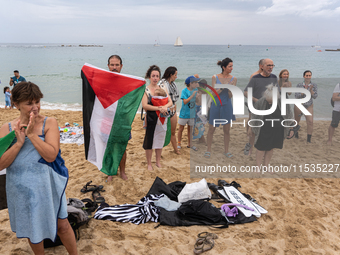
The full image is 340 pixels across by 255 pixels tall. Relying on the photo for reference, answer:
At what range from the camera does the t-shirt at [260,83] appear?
16.2ft

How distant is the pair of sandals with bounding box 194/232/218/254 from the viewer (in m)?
2.84

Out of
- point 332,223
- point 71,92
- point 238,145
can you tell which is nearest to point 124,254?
point 332,223

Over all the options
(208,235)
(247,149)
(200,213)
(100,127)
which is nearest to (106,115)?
(100,127)

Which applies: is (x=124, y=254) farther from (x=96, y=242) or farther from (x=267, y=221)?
(x=267, y=221)

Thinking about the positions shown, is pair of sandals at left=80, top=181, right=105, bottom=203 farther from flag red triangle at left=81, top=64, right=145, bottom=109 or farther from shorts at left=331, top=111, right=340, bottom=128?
shorts at left=331, top=111, right=340, bottom=128

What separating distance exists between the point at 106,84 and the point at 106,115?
50 cm

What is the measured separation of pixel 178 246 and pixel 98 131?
6.64 ft

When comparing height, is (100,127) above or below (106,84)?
below

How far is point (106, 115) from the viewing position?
3.83 metres

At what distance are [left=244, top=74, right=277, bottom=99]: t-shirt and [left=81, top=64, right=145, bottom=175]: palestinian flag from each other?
2.56 metres

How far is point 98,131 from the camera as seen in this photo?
3814 millimetres

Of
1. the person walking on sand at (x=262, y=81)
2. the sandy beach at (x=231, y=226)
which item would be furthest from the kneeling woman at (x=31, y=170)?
the person walking on sand at (x=262, y=81)

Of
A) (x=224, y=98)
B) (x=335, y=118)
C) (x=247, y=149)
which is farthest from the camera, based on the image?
(x=335, y=118)

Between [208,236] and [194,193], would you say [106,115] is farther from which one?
[208,236]
